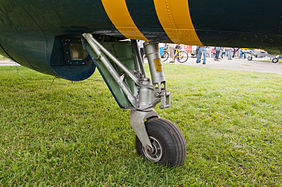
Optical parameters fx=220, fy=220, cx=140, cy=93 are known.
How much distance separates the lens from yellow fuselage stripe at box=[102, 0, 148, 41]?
1.43m

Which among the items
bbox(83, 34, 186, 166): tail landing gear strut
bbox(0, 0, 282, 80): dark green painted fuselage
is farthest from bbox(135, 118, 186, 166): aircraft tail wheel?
bbox(0, 0, 282, 80): dark green painted fuselage

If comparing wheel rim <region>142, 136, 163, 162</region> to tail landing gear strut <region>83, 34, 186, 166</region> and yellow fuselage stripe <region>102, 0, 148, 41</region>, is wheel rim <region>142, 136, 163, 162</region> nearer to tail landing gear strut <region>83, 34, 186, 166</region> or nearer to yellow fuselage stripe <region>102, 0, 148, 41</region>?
tail landing gear strut <region>83, 34, 186, 166</region>

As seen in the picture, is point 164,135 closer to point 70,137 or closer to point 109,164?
point 109,164

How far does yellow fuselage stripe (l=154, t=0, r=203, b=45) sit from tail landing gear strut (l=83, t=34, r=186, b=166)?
48cm

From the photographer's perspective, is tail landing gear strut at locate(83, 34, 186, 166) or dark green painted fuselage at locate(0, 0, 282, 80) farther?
tail landing gear strut at locate(83, 34, 186, 166)

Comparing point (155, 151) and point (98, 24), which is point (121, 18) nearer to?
point (98, 24)

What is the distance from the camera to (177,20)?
131 centimetres

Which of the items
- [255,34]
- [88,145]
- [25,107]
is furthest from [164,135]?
[25,107]

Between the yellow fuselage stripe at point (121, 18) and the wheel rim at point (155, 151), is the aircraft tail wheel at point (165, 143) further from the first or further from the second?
the yellow fuselage stripe at point (121, 18)

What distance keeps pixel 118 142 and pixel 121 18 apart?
51.6 inches

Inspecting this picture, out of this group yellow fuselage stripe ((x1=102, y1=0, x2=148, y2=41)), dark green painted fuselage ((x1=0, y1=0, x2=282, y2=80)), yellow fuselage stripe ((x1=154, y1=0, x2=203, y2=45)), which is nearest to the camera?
dark green painted fuselage ((x1=0, y1=0, x2=282, y2=80))

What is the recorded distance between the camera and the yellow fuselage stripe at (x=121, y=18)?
4.69ft

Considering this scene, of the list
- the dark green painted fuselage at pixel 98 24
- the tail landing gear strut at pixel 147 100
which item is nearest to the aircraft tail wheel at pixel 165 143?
the tail landing gear strut at pixel 147 100

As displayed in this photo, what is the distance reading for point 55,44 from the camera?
2.12 meters
